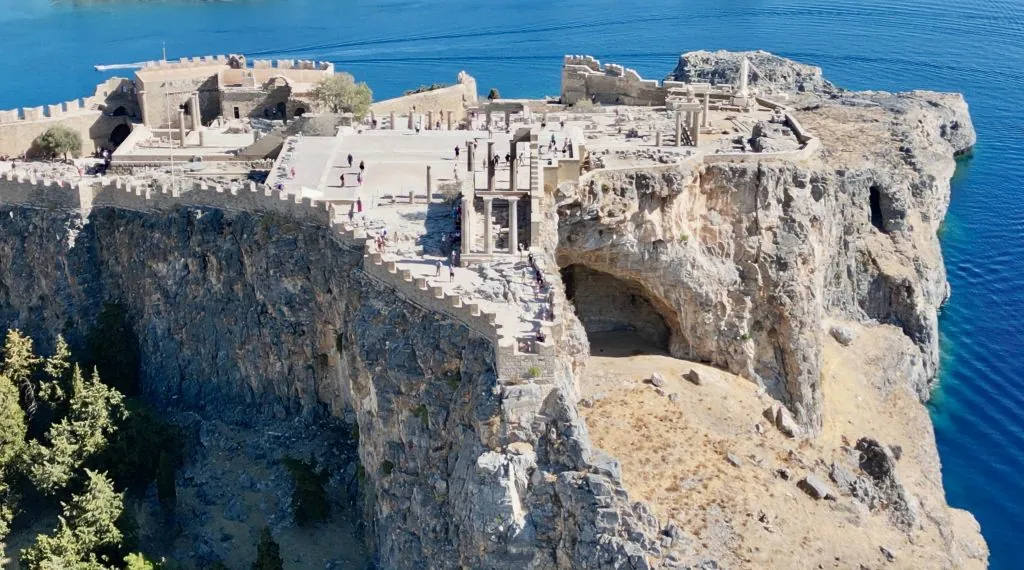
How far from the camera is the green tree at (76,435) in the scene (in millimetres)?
52125

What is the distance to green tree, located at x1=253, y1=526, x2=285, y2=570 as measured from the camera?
154ft

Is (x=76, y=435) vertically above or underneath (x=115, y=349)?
underneath

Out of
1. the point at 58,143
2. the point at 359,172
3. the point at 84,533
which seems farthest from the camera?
the point at 58,143

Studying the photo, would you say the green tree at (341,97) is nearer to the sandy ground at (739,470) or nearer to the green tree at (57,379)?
the sandy ground at (739,470)

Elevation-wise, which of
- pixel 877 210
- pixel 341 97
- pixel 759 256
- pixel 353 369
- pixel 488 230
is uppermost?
pixel 341 97

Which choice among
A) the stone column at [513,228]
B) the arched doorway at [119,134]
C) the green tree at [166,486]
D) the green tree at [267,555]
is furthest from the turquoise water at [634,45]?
the green tree at [166,486]

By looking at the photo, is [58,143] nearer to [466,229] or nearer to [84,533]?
[84,533]

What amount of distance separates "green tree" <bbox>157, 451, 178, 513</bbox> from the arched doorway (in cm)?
2862

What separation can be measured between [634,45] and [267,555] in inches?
4084

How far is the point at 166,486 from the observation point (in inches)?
2066

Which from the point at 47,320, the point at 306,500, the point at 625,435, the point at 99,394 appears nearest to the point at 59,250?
the point at 47,320

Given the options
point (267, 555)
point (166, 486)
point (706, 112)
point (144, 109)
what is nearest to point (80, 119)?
point (144, 109)

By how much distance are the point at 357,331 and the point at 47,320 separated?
2063 centimetres

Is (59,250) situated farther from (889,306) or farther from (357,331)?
(889,306)
